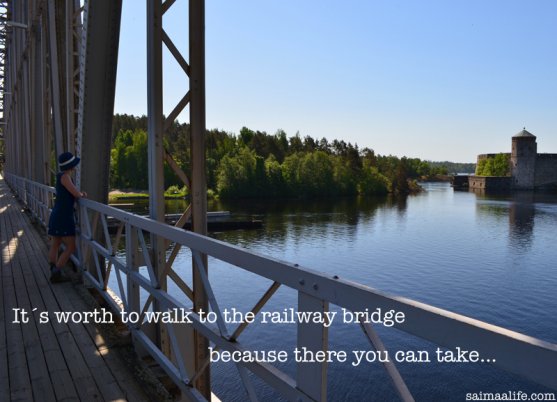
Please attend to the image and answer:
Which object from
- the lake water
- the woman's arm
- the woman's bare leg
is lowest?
the lake water

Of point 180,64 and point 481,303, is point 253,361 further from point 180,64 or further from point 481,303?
point 481,303

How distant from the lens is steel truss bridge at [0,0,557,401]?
1335 mm

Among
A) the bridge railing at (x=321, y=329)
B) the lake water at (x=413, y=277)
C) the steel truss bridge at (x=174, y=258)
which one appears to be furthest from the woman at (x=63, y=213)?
the lake water at (x=413, y=277)

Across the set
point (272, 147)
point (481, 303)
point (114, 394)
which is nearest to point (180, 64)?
point (114, 394)

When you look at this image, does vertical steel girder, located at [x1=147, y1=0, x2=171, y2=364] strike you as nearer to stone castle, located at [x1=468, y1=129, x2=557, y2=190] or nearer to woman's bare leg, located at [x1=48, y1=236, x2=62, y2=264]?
woman's bare leg, located at [x1=48, y1=236, x2=62, y2=264]

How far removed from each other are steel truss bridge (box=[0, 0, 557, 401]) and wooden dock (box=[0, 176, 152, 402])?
327 millimetres

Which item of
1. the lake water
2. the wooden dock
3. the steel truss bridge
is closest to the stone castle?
the lake water

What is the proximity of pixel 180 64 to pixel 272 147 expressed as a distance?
10876cm

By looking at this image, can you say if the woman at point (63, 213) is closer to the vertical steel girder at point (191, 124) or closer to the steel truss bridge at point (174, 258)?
the steel truss bridge at point (174, 258)

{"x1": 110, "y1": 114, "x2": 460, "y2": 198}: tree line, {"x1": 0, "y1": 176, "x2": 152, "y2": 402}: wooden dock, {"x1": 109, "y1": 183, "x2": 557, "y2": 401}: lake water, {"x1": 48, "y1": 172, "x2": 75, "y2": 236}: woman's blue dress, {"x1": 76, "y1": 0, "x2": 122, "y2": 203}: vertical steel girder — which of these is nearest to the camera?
{"x1": 0, "y1": 176, "x2": 152, "y2": 402}: wooden dock

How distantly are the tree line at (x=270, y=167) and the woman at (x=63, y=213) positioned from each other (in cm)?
6672

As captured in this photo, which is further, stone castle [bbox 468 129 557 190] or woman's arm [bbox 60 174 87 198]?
stone castle [bbox 468 129 557 190]

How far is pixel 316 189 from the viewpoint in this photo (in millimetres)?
88062

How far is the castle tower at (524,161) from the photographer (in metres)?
104
